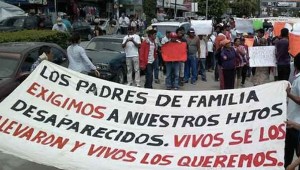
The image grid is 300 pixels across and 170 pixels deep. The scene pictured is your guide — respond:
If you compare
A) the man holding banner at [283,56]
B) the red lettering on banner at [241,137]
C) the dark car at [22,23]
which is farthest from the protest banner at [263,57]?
the dark car at [22,23]

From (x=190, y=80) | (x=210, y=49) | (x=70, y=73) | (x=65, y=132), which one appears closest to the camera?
(x=65, y=132)

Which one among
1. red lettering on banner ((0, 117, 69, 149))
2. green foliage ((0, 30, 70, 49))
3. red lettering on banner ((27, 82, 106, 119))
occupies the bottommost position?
red lettering on banner ((0, 117, 69, 149))

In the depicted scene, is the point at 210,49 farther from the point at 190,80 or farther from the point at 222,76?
the point at 222,76

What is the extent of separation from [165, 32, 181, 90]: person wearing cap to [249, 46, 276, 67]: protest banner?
2133 mm

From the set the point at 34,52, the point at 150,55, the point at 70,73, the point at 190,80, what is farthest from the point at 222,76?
the point at 70,73

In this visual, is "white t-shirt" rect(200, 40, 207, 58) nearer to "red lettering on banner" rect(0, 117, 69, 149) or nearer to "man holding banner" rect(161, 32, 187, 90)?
"man holding banner" rect(161, 32, 187, 90)

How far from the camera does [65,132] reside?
214 inches

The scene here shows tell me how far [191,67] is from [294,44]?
4.16m

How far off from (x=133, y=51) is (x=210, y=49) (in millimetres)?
4737

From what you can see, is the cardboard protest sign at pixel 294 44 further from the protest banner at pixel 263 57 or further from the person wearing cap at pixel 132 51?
the person wearing cap at pixel 132 51

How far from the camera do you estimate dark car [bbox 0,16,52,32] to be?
20703 mm

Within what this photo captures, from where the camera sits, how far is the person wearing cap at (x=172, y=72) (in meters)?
12.6

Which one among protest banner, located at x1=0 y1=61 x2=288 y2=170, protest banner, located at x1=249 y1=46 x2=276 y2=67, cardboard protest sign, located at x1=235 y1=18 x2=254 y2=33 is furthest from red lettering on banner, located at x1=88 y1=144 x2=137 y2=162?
cardboard protest sign, located at x1=235 y1=18 x2=254 y2=33

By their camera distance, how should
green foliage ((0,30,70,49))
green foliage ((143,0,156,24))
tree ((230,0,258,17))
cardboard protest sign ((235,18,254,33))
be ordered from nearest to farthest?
green foliage ((0,30,70,49)), cardboard protest sign ((235,18,254,33)), green foliage ((143,0,156,24)), tree ((230,0,258,17))
